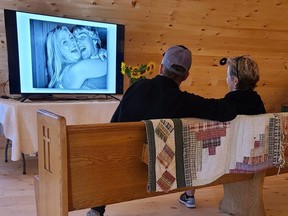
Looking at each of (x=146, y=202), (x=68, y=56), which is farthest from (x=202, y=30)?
(x=146, y=202)

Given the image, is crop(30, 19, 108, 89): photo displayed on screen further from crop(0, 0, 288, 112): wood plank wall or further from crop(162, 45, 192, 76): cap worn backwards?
crop(162, 45, 192, 76): cap worn backwards

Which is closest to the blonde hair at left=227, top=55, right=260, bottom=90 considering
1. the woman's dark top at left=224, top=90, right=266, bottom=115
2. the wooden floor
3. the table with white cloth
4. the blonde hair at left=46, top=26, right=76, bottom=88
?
the woman's dark top at left=224, top=90, right=266, bottom=115

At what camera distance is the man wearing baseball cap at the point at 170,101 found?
162 cm

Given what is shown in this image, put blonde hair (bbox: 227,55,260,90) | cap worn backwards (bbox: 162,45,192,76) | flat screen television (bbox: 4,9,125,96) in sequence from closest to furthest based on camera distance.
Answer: cap worn backwards (bbox: 162,45,192,76) → blonde hair (bbox: 227,55,260,90) → flat screen television (bbox: 4,9,125,96)

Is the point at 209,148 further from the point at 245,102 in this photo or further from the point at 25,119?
the point at 25,119

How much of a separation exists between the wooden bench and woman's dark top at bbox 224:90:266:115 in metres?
0.65

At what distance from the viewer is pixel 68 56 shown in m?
3.04

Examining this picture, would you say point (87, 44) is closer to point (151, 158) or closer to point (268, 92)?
point (151, 158)

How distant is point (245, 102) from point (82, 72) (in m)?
1.83

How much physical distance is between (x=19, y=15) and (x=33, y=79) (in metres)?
0.59

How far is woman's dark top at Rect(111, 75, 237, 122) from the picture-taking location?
1617 millimetres

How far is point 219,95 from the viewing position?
4.26 metres

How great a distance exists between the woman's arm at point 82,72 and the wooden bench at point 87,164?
1.62 metres

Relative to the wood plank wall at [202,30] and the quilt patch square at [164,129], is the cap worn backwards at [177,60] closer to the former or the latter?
the quilt patch square at [164,129]
